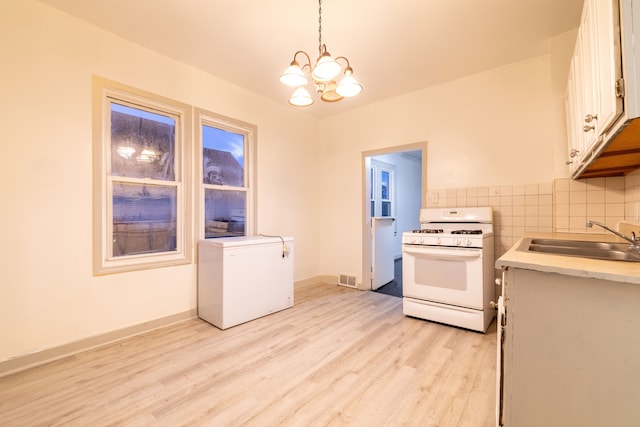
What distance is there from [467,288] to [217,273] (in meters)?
2.41

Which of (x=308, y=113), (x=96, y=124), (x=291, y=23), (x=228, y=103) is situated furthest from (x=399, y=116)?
(x=96, y=124)

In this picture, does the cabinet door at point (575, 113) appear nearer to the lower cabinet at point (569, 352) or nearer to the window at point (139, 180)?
the lower cabinet at point (569, 352)

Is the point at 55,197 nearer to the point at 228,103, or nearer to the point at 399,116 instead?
the point at 228,103

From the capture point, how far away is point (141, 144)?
2594 millimetres

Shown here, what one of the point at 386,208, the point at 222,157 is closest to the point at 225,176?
the point at 222,157

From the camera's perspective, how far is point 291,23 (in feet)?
7.21

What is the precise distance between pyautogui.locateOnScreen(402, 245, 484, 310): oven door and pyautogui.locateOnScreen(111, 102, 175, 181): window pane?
271 cm

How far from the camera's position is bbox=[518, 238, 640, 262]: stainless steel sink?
4.72 feet

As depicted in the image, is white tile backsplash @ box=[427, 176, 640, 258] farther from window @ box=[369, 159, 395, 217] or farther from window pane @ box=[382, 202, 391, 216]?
window pane @ box=[382, 202, 391, 216]

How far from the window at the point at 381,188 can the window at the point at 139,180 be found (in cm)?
323

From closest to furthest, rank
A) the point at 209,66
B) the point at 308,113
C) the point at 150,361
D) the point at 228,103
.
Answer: the point at 150,361, the point at 209,66, the point at 228,103, the point at 308,113

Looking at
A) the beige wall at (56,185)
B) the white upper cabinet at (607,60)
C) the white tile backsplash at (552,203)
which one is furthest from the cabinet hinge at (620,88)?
the beige wall at (56,185)

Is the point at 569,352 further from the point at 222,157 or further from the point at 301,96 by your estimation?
the point at 222,157

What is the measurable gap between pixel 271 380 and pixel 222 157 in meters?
2.48
